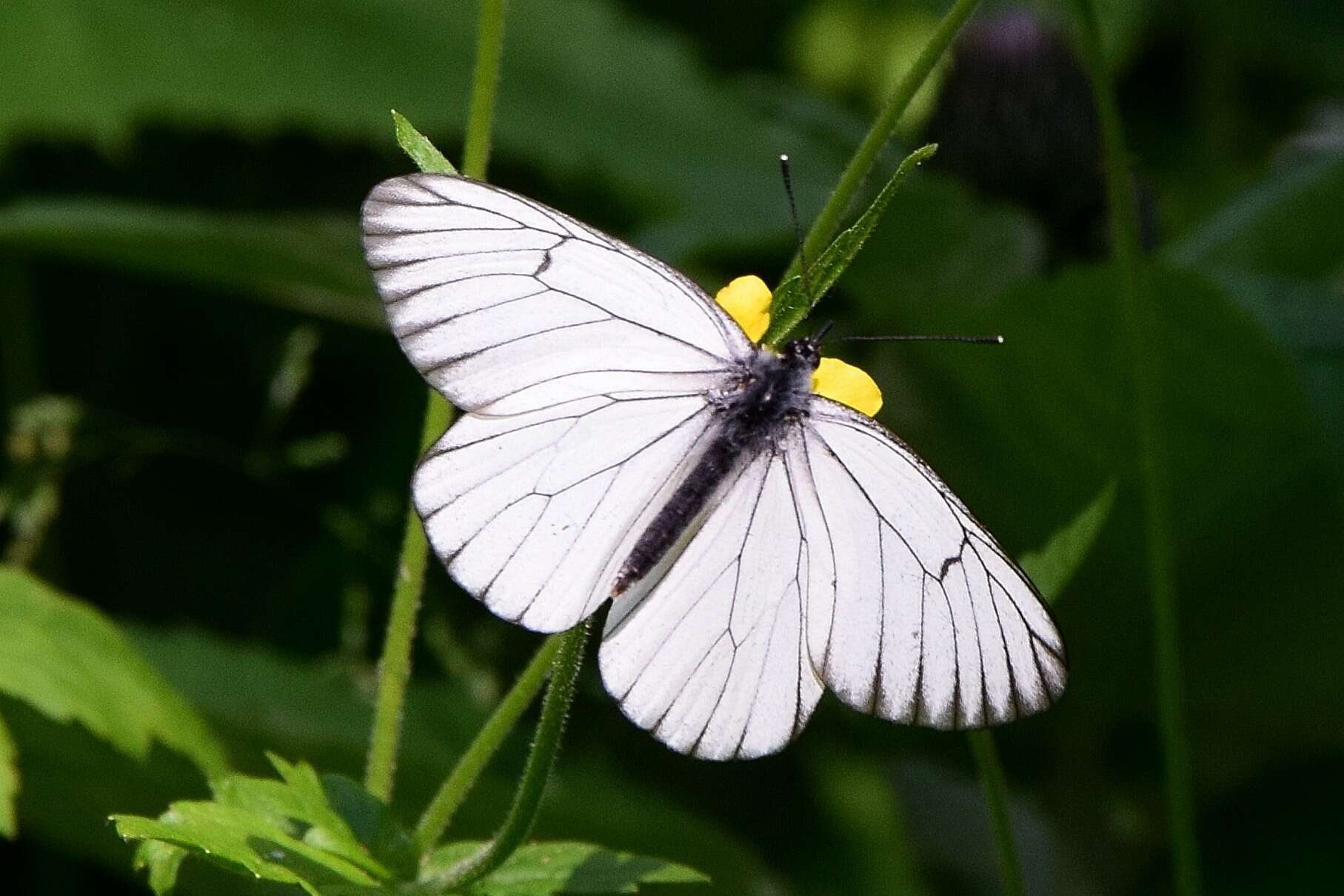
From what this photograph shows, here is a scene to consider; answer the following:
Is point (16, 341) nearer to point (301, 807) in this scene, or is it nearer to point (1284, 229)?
point (301, 807)

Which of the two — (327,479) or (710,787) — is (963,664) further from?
(327,479)

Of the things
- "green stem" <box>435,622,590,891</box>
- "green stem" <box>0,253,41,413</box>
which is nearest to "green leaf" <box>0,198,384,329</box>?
"green stem" <box>0,253,41,413</box>

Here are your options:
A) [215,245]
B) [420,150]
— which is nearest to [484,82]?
[420,150]

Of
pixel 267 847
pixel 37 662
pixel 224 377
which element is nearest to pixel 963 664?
pixel 267 847

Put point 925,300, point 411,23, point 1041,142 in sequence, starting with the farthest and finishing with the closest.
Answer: point 411,23 < point 1041,142 < point 925,300

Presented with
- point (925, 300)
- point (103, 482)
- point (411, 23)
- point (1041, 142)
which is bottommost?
point (103, 482)

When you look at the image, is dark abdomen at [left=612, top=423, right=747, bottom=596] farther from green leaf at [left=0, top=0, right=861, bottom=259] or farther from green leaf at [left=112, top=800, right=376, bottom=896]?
green leaf at [left=0, top=0, right=861, bottom=259]
